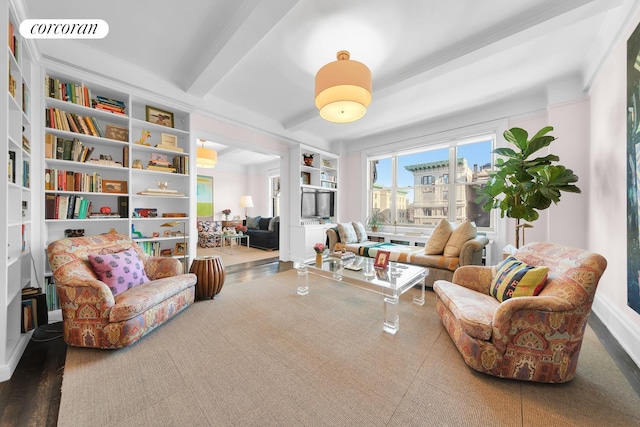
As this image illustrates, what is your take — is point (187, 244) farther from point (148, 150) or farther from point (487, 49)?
point (487, 49)

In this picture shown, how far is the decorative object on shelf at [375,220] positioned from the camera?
5.35 metres

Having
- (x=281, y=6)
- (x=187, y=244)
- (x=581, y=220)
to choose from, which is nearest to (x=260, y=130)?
(x=187, y=244)

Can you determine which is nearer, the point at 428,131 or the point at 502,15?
the point at 502,15

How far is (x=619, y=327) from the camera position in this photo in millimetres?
1997

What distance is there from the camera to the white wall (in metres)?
1.98

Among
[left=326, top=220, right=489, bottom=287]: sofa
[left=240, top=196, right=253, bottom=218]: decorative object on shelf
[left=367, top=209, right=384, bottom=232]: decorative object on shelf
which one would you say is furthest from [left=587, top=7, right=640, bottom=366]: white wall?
[left=240, top=196, right=253, bottom=218]: decorative object on shelf

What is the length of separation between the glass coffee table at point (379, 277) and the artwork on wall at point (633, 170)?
1486 millimetres

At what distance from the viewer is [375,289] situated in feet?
7.39

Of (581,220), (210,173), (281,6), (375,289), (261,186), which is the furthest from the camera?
(261,186)

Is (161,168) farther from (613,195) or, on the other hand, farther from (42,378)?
(613,195)

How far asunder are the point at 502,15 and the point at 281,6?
74.1 inches

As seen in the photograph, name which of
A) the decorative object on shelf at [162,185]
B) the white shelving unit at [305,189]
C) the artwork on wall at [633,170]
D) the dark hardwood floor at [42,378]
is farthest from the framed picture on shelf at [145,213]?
the artwork on wall at [633,170]

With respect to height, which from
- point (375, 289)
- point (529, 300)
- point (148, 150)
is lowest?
point (375, 289)

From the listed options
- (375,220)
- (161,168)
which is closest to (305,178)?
(375,220)
